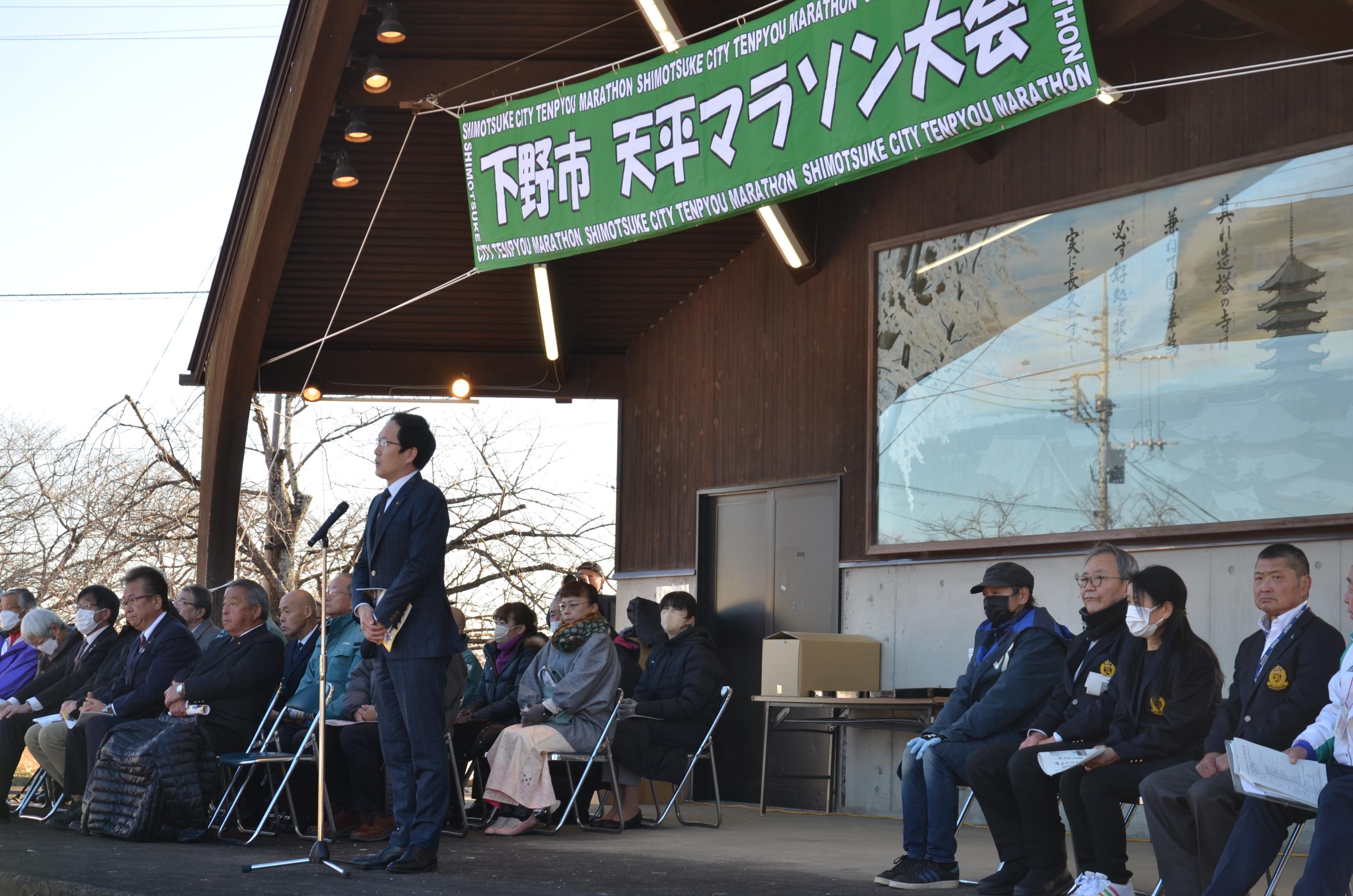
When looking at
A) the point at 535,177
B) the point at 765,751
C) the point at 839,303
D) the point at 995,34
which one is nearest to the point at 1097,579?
the point at 995,34

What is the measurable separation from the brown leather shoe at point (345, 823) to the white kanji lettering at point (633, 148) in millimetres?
3387

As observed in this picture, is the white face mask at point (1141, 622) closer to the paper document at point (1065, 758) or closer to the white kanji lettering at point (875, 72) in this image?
the paper document at point (1065, 758)

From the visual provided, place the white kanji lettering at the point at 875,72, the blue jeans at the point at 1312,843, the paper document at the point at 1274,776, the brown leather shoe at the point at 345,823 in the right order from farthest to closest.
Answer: the brown leather shoe at the point at 345,823
the white kanji lettering at the point at 875,72
the paper document at the point at 1274,776
the blue jeans at the point at 1312,843

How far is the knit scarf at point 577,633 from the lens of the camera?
7.36 metres

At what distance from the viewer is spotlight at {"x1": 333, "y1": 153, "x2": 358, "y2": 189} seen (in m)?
9.20

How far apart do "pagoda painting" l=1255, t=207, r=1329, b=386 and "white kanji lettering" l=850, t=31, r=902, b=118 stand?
89.1 inches

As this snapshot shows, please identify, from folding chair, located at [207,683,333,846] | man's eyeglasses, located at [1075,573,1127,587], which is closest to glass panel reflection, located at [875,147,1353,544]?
man's eyeglasses, located at [1075,573,1127,587]

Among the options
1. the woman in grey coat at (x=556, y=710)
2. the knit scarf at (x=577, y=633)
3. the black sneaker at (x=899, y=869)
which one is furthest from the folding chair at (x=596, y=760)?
the black sneaker at (x=899, y=869)

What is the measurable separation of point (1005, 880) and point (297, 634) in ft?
12.7

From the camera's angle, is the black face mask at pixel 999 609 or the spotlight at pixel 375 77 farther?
the spotlight at pixel 375 77

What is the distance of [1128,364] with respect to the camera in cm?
758

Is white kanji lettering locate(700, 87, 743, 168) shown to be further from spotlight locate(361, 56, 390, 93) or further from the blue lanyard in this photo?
the blue lanyard

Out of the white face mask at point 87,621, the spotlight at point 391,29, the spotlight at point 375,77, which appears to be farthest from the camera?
the spotlight at point 375,77

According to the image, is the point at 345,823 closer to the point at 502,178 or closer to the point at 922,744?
the point at 922,744
